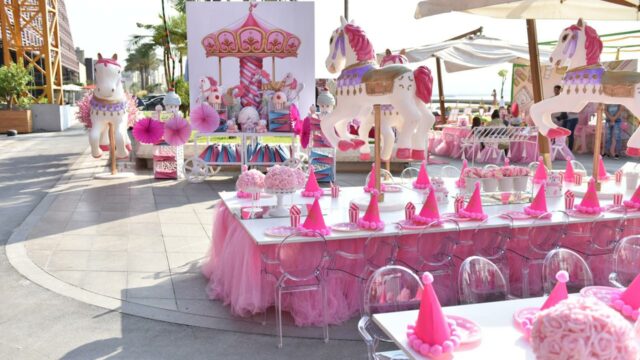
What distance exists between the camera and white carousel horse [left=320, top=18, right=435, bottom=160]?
16.1 feet

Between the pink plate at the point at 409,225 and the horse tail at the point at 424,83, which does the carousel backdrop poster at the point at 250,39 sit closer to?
the horse tail at the point at 424,83

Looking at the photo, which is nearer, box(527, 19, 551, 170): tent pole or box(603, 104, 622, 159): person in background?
box(527, 19, 551, 170): tent pole

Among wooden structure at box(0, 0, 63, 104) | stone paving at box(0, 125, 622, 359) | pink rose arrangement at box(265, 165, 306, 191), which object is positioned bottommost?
stone paving at box(0, 125, 622, 359)

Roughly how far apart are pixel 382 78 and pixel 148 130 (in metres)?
5.34

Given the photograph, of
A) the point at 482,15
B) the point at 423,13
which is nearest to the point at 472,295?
the point at 423,13

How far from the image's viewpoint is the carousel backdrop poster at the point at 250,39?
10.6 meters

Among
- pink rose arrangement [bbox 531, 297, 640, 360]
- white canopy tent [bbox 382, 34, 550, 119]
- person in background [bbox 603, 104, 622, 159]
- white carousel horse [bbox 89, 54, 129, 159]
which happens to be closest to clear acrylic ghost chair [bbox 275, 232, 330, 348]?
pink rose arrangement [bbox 531, 297, 640, 360]

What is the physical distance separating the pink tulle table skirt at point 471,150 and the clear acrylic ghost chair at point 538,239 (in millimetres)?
7870

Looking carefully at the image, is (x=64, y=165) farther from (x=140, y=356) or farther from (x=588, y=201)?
(x=588, y=201)

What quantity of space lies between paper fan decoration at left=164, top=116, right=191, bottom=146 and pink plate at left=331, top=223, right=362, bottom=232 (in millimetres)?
5217

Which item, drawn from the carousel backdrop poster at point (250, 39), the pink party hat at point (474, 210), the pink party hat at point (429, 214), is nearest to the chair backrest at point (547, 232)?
the pink party hat at point (474, 210)

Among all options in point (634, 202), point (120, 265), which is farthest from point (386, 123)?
point (120, 265)

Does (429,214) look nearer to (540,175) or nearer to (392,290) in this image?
(392,290)

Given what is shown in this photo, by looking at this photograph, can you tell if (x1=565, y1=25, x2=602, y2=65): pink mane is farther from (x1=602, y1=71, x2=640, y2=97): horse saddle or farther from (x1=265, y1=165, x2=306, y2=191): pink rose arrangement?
(x1=265, y1=165, x2=306, y2=191): pink rose arrangement
